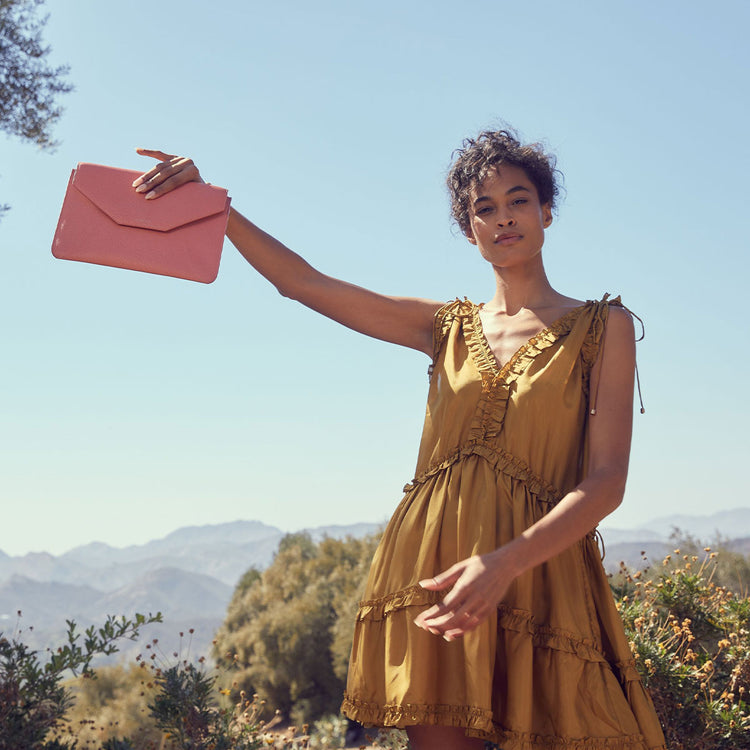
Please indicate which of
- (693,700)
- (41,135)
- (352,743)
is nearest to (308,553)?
(352,743)

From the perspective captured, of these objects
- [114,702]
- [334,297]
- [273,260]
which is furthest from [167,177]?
[114,702]

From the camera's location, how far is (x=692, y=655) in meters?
3.38

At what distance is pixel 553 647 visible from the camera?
1.71 metres

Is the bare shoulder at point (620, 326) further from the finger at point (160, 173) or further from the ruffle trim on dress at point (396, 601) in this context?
the finger at point (160, 173)

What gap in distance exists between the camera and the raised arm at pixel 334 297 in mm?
2182

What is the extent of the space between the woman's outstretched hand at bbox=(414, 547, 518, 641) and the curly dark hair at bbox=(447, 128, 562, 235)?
1.04 metres

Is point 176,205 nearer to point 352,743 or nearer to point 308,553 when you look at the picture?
point 352,743

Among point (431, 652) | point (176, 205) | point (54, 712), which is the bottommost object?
point (54, 712)

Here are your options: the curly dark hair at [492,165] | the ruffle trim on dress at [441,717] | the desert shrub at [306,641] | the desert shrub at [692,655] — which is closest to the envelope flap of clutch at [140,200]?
the curly dark hair at [492,165]

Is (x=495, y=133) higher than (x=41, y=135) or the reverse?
the reverse

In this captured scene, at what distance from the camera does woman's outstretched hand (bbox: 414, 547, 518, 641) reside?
4.85 feet

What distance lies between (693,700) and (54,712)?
298 centimetres

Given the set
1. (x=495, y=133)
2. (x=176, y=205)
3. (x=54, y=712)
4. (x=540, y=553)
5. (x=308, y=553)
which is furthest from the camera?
(x=308, y=553)

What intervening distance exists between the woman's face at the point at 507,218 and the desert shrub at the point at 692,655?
194 cm
